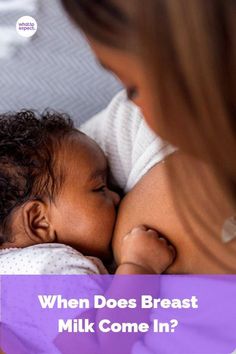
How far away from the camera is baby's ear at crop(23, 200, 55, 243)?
1.90 ft

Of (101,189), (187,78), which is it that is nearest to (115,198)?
(101,189)

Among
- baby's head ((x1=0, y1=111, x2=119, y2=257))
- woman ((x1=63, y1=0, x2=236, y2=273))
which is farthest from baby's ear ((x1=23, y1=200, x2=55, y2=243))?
woman ((x1=63, y1=0, x2=236, y2=273))

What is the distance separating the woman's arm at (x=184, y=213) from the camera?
0.48m

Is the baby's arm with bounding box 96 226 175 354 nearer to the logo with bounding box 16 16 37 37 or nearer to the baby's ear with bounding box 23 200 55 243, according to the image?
the baby's ear with bounding box 23 200 55 243

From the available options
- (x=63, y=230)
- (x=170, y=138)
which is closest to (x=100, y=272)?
(x=63, y=230)

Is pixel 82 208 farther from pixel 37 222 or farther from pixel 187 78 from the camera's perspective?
pixel 187 78

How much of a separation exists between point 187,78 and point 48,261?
222 millimetres

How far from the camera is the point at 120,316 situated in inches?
21.8

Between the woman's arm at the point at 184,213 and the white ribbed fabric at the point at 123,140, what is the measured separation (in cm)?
2

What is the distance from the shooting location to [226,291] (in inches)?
21.5

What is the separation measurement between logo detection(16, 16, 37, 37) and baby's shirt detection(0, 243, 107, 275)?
20 centimetres

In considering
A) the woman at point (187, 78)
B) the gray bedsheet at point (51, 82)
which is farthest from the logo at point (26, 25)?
the woman at point (187, 78)

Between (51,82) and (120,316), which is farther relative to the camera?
(51,82)

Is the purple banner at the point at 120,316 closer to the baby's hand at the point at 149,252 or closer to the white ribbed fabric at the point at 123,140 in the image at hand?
the baby's hand at the point at 149,252
